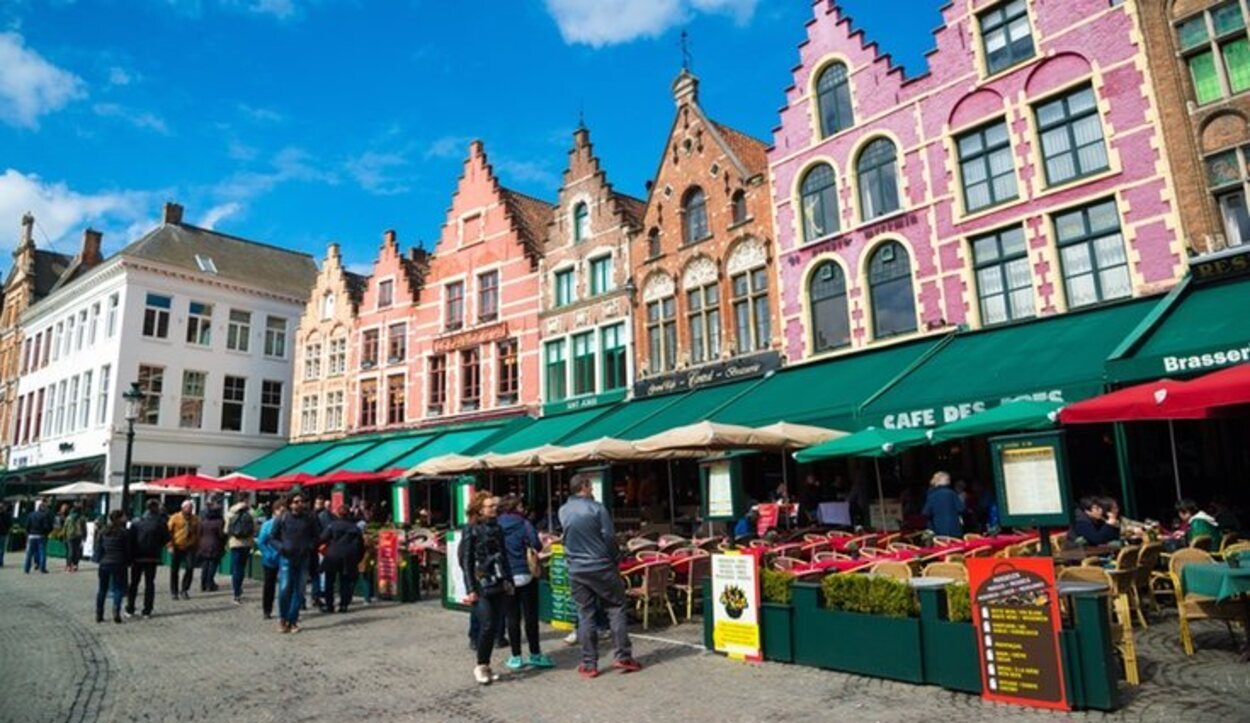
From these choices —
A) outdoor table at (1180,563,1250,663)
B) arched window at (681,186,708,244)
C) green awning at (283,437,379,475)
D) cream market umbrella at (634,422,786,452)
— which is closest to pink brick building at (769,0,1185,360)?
arched window at (681,186,708,244)

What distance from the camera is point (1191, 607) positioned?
645cm

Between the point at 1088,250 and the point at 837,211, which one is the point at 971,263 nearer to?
the point at 1088,250

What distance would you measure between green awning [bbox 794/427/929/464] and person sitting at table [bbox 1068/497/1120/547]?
2.06 m

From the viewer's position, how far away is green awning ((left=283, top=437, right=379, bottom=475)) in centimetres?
2723

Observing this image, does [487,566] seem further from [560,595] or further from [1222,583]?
[1222,583]

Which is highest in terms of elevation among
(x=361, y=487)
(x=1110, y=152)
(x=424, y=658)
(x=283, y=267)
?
(x=283, y=267)

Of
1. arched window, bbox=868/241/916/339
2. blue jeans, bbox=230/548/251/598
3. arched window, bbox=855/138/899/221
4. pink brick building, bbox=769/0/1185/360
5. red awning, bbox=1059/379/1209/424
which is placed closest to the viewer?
red awning, bbox=1059/379/1209/424

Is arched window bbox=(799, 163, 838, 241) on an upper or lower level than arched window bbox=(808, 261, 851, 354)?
upper

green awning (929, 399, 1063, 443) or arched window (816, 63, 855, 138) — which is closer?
green awning (929, 399, 1063, 443)

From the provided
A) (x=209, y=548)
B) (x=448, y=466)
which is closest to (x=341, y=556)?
(x=209, y=548)

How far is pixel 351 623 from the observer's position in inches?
422

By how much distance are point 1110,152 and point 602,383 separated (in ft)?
43.5

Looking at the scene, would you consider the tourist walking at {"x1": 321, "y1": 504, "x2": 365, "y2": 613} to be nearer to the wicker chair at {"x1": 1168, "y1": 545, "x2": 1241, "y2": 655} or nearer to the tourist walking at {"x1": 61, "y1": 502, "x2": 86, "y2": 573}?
the wicker chair at {"x1": 1168, "y1": 545, "x2": 1241, "y2": 655}

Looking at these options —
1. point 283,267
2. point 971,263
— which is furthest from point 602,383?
point 283,267
